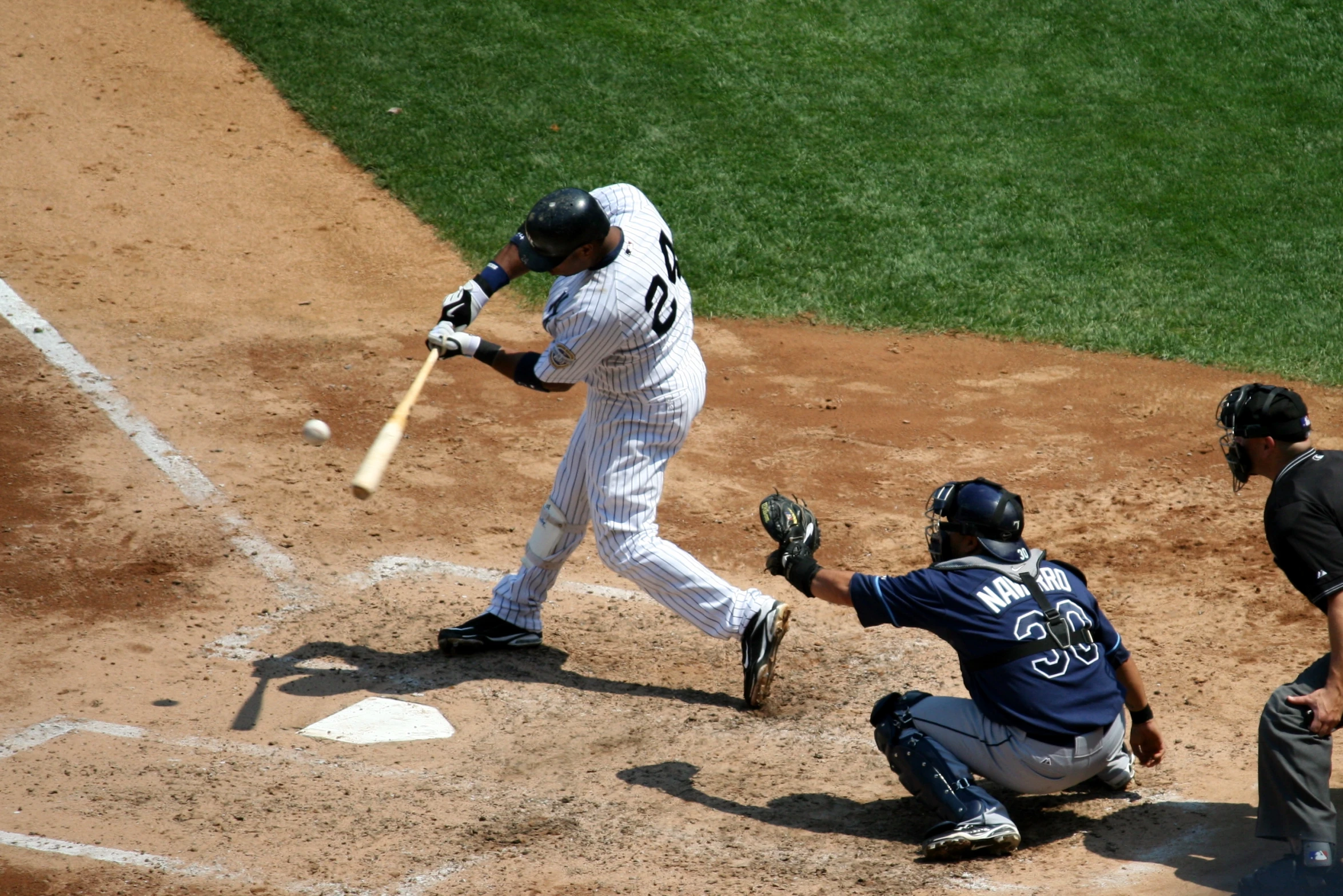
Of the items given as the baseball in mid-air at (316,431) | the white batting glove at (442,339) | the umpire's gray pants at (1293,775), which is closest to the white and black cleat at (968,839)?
the umpire's gray pants at (1293,775)

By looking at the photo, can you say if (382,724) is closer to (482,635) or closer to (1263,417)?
(482,635)

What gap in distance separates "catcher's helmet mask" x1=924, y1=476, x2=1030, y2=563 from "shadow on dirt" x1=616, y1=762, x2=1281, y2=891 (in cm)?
88

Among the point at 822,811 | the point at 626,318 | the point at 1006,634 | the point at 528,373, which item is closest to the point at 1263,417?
the point at 1006,634

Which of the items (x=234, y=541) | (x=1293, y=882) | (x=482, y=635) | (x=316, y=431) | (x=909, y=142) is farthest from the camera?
(x=909, y=142)

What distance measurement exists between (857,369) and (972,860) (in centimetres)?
490

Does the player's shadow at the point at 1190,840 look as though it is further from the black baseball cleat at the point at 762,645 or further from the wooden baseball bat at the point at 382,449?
the wooden baseball bat at the point at 382,449

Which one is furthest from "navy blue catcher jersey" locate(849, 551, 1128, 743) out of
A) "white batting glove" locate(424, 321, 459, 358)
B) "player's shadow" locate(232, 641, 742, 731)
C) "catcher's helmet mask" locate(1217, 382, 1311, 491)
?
"white batting glove" locate(424, 321, 459, 358)

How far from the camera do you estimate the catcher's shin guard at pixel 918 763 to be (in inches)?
153

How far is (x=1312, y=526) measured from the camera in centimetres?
362

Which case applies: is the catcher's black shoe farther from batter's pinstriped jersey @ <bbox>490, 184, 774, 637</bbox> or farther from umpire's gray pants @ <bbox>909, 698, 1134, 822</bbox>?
umpire's gray pants @ <bbox>909, 698, 1134, 822</bbox>

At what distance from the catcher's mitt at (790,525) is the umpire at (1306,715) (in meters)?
1.35

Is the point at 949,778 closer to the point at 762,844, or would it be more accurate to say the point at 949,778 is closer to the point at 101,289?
the point at 762,844

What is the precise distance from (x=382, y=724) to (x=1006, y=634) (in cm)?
236

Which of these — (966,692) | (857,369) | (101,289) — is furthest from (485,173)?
(966,692)
